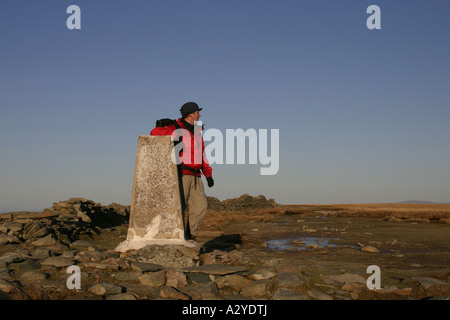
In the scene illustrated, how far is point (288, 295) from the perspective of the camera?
4.54 m

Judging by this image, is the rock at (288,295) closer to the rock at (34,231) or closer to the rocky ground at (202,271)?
the rocky ground at (202,271)

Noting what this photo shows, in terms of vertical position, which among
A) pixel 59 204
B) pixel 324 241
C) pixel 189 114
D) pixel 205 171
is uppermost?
pixel 189 114

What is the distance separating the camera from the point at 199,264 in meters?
6.22

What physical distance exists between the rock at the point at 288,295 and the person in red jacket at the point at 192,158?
2644 mm

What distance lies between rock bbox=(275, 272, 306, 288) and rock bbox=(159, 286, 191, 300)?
125cm

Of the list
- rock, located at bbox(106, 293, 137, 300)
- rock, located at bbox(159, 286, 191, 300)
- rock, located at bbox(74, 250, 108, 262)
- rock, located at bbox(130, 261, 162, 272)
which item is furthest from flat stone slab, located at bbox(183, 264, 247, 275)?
rock, located at bbox(74, 250, 108, 262)

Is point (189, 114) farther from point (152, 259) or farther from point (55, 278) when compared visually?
point (55, 278)

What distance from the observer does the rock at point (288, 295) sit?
14.6 feet

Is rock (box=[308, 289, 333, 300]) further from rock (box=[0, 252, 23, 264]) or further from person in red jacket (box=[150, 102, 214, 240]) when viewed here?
rock (box=[0, 252, 23, 264])

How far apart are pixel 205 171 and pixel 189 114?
1033 millimetres

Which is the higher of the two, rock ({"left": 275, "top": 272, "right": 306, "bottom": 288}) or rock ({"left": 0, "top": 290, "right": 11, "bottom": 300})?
rock ({"left": 0, "top": 290, "right": 11, "bottom": 300})

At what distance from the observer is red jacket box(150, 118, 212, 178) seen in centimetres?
679

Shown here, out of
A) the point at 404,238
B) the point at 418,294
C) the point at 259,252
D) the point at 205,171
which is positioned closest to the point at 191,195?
the point at 205,171

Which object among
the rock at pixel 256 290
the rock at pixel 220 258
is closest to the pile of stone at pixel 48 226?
the rock at pixel 220 258
